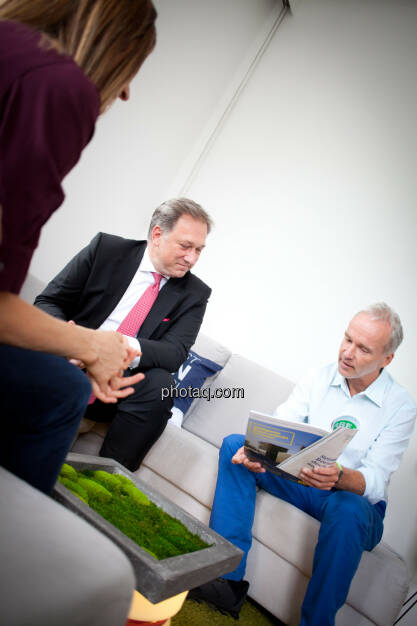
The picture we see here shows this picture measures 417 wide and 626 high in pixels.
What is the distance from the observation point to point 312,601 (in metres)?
1.33

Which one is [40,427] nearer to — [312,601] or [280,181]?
[312,601]

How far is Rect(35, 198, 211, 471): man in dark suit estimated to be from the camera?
1646 mm

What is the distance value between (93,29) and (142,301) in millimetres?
1216

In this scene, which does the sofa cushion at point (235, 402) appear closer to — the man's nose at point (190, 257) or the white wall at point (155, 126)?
the man's nose at point (190, 257)

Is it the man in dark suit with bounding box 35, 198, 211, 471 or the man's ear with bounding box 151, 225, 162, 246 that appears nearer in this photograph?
the man in dark suit with bounding box 35, 198, 211, 471

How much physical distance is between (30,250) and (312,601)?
1372 millimetres

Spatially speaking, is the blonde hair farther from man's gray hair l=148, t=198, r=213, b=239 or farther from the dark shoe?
the dark shoe

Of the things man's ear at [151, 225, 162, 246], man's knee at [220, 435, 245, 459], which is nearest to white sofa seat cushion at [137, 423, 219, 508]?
man's knee at [220, 435, 245, 459]

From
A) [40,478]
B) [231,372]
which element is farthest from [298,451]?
[231,372]

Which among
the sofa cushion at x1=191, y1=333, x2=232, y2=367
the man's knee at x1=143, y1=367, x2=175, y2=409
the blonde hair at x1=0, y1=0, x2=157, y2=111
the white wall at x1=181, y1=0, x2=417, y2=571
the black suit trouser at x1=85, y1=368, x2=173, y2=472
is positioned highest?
the white wall at x1=181, y1=0, x2=417, y2=571

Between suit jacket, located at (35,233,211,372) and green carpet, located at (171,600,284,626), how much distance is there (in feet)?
2.70

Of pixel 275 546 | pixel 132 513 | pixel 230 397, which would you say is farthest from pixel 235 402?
pixel 132 513

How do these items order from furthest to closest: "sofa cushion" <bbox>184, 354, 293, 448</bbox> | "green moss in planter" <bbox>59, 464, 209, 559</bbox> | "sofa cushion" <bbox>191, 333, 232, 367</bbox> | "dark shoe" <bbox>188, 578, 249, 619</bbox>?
"sofa cushion" <bbox>191, 333, 232, 367</bbox>
"sofa cushion" <bbox>184, 354, 293, 448</bbox>
"dark shoe" <bbox>188, 578, 249, 619</bbox>
"green moss in planter" <bbox>59, 464, 209, 559</bbox>

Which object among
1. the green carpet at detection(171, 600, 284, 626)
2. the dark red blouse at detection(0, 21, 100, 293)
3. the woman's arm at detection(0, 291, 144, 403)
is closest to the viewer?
the dark red blouse at detection(0, 21, 100, 293)
